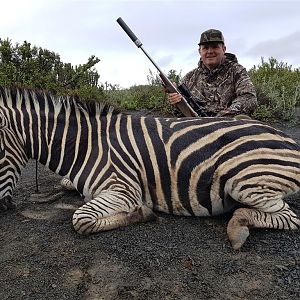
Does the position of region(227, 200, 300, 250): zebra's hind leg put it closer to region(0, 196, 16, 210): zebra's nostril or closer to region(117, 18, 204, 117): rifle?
region(0, 196, 16, 210): zebra's nostril

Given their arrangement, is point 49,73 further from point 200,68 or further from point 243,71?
point 243,71

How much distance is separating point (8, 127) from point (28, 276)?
153cm

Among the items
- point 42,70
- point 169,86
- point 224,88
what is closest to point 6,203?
point 169,86

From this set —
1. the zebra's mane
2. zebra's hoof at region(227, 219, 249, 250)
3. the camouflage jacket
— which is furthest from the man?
zebra's hoof at region(227, 219, 249, 250)

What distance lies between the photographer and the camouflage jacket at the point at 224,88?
5875 mm

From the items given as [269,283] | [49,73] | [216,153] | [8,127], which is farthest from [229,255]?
[49,73]

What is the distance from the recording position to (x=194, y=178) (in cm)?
377

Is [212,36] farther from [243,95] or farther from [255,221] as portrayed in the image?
[255,221]

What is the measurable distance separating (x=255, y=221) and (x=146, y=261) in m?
1.06

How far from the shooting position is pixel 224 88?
6.27 metres

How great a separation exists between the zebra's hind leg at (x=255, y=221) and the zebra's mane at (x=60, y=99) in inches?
65.7

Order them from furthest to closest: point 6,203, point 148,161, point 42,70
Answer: point 42,70 < point 6,203 < point 148,161

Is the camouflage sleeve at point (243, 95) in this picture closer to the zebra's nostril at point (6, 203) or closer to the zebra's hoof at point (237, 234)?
the zebra's hoof at point (237, 234)

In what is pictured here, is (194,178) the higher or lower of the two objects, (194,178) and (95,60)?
the lower
